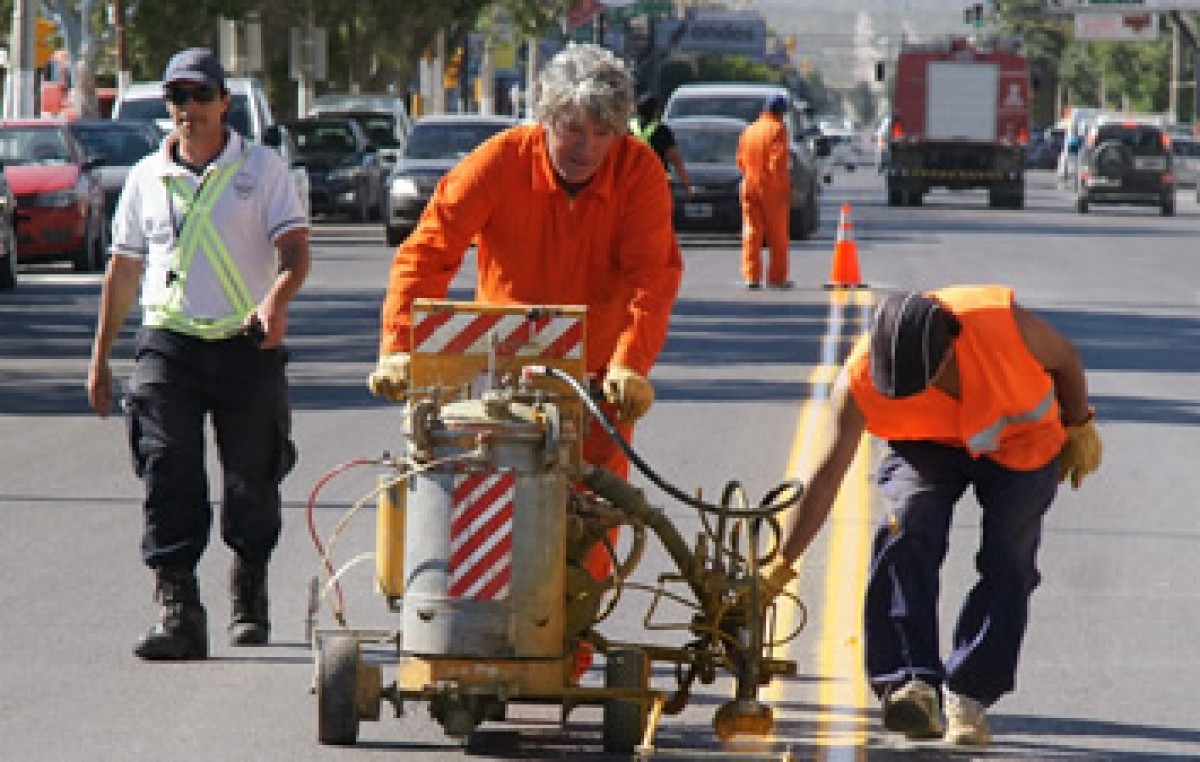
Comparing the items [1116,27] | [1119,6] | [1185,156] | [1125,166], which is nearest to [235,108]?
[1125,166]

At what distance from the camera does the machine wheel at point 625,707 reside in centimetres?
723

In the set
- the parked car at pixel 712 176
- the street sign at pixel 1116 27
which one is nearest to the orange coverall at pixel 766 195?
the parked car at pixel 712 176

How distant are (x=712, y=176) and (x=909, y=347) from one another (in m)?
27.5

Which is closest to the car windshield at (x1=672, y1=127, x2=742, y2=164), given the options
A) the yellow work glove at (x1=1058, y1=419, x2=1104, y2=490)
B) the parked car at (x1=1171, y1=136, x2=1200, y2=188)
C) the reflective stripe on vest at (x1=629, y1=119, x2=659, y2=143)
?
the reflective stripe on vest at (x1=629, y1=119, x2=659, y2=143)

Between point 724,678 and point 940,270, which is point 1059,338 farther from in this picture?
point 940,270

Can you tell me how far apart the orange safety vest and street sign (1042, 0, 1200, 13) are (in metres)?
86.8

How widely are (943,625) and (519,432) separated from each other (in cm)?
305

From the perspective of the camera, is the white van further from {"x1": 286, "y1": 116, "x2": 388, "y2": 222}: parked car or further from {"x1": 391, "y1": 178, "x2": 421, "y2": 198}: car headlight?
{"x1": 286, "y1": 116, "x2": 388, "y2": 222}: parked car

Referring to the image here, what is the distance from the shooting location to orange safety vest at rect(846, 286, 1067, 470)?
7.28m

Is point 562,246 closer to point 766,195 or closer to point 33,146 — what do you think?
point 766,195

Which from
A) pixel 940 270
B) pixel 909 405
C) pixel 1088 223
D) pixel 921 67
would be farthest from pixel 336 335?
pixel 921 67

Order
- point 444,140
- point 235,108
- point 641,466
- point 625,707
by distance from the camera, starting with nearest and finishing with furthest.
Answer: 1. point 625,707
2. point 641,466
3. point 444,140
4. point 235,108

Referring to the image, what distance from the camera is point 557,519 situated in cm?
706

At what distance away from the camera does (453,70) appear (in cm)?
8306
